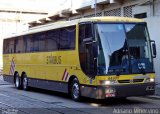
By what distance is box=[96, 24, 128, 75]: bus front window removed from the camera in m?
14.7

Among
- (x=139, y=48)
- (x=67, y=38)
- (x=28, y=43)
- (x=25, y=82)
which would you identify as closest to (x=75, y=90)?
(x=67, y=38)

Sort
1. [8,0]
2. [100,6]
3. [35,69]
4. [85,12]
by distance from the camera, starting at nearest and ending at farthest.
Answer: [35,69]
[100,6]
[85,12]
[8,0]

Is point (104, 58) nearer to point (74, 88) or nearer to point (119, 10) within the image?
point (74, 88)

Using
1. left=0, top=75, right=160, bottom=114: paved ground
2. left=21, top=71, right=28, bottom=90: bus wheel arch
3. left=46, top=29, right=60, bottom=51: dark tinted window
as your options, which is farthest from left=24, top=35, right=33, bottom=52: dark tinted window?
left=0, top=75, right=160, bottom=114: paved ground

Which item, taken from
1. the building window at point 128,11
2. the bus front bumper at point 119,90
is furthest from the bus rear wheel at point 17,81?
Answer: the bus front bumper at point 119,90

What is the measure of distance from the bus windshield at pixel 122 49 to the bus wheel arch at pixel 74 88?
186 cm

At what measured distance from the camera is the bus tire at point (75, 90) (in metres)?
16.2

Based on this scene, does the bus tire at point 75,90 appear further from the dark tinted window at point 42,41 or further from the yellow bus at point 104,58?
the dark tinted window at point 42,41

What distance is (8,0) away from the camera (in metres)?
63.5

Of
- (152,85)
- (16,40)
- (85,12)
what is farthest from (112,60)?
(85,12)

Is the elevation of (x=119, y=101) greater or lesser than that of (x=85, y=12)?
lesser

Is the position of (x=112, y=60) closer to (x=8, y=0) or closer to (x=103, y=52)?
(x=103, y=52)

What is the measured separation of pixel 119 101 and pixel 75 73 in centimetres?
195

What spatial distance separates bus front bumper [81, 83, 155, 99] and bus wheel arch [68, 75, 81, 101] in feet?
3.26
